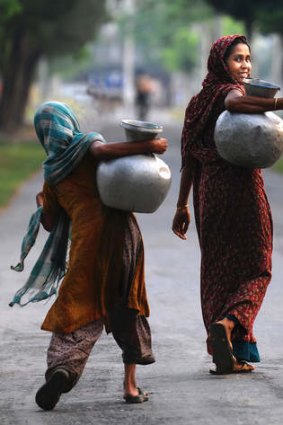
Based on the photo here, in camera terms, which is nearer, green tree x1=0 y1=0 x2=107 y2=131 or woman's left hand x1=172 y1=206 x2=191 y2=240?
woman's left hand x1=172 y1=206 x2=191 y2=240

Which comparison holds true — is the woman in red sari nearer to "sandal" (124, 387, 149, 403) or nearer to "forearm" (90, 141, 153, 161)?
"sandal" (124, 387, 149, 403)

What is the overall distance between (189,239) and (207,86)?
24.3 ft

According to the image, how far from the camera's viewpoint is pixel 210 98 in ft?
25.1

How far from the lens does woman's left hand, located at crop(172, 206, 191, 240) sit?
7.88 meters

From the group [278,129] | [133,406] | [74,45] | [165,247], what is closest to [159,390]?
[133,406]

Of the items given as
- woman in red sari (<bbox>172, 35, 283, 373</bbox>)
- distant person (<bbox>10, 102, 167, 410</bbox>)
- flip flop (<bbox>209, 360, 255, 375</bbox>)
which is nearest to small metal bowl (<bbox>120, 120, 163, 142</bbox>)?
distant person (<bbox>10, 102, 167, 410</bbox>)

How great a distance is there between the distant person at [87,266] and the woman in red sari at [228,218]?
2.23ft

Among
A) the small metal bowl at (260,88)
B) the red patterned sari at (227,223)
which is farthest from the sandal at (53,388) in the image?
the small metal bowl at (260,88)

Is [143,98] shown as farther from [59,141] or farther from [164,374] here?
[59,141]

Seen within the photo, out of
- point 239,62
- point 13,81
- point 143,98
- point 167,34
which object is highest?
point 239,62

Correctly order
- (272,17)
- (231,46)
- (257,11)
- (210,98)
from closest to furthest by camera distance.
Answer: (231,46) < (210,98) < (272,17) < (257,11)

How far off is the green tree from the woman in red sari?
27588 millimetres

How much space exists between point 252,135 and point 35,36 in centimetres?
3503

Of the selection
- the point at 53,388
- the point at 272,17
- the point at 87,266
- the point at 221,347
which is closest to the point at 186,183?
the point at 221,347
